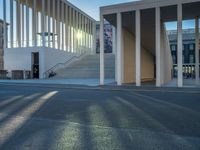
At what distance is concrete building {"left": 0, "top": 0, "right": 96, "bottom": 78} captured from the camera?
31688 millimetres

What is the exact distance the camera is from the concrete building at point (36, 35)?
1248 inches

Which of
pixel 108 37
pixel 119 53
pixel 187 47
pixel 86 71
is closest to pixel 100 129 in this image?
pixel 119 53

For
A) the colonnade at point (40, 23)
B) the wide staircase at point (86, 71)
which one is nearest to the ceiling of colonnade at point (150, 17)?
Result: the wide staircase at point (86, 71)

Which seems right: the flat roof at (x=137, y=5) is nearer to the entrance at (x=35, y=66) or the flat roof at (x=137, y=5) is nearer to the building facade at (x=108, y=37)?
the entrance at (x=35, y=66)

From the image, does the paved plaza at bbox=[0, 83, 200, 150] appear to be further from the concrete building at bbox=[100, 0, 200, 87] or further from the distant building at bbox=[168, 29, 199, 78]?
the distant building at bbox=[168, 29, 199, 78]

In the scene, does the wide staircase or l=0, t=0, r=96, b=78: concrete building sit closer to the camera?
the wide staircase

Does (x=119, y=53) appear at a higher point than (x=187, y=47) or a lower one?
lower

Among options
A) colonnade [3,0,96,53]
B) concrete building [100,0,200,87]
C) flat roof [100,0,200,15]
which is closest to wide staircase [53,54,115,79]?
colonnade [3,0,96,53]

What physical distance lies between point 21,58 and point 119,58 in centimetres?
1924

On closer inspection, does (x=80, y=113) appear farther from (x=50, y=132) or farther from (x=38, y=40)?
(x=38, y=40)

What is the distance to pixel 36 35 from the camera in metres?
32.5

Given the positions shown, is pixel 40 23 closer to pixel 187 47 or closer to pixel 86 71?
pixel 86 71

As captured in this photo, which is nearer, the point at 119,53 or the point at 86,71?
the point at 119,53

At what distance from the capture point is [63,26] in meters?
38.8
